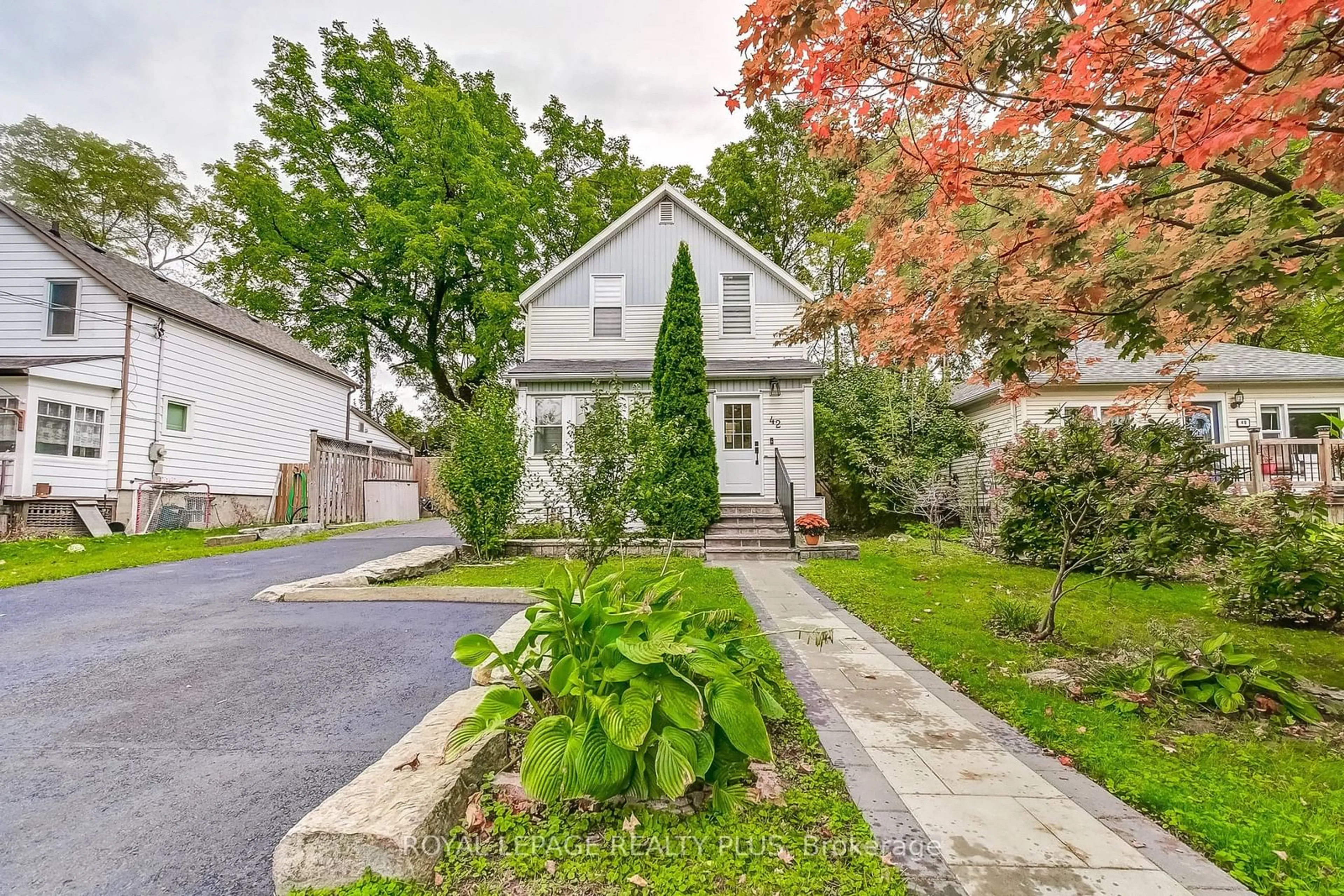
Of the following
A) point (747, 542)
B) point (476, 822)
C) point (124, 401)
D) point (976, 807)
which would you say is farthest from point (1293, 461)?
point (124, 401)

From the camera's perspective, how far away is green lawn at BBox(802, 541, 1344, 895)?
1.91 m

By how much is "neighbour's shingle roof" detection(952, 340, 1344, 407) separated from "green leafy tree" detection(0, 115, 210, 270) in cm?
2683

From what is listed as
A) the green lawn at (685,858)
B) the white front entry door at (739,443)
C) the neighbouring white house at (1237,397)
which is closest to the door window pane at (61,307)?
the white front entry door at (739,443)

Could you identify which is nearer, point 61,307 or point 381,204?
point 61,307

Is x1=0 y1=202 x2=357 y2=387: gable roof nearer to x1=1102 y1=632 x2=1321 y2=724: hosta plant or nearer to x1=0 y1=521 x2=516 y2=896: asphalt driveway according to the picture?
x1=0 y1=521 x2=516 y2=896: asphalt driveway

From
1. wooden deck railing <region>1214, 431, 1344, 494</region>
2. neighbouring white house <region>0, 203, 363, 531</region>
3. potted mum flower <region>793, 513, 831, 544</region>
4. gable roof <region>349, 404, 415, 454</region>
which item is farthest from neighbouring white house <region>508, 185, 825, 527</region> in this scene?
gable roof <region>349, 404, 415, 454</region>

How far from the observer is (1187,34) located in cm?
291

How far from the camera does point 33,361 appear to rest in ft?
33.4

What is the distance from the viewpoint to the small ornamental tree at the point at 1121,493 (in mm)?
3660

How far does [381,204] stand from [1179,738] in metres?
21.1

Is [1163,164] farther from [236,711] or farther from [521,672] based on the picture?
[236,711]

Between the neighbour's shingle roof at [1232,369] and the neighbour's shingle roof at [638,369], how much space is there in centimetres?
419

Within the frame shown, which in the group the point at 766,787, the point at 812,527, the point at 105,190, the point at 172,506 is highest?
the point at 105,190

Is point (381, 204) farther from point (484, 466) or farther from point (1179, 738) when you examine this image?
point (1179, 738)
